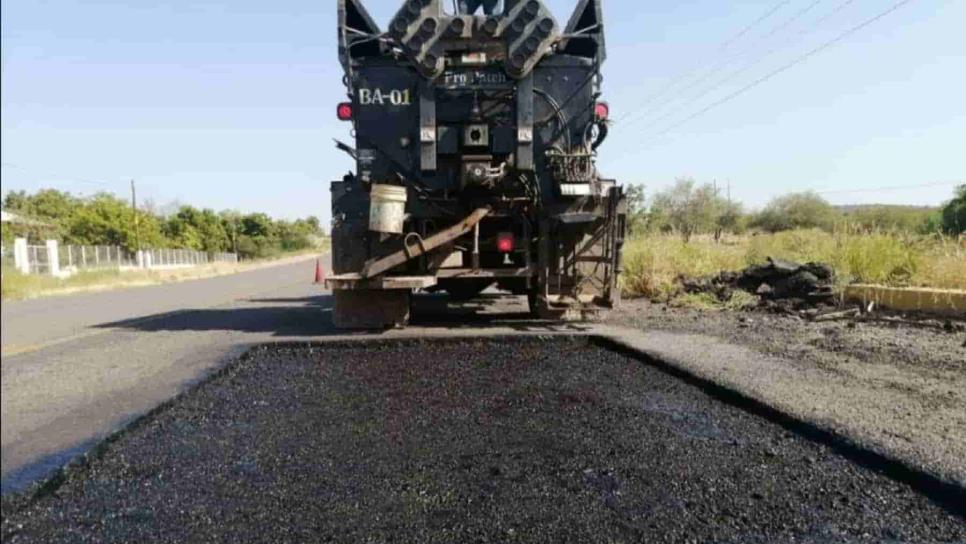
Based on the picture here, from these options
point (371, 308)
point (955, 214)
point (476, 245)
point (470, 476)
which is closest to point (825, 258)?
point (955, 214)

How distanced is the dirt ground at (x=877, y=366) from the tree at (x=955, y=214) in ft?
14.8

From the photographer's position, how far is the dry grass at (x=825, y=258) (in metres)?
8.52

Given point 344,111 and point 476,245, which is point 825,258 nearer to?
point 476,245

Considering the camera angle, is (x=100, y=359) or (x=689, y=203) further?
(x=689, y=203)

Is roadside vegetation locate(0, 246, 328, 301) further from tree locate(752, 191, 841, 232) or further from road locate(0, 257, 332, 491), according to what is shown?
tree locate(752, 191, 841, 232)

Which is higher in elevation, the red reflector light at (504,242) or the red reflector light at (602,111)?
the red reflector light at (602,111)

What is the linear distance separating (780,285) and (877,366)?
15.6ft

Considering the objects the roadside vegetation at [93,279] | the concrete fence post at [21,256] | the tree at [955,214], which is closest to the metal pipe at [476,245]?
the roadside vegetation at [93,279]

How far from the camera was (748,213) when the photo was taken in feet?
146

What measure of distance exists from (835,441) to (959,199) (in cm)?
1125

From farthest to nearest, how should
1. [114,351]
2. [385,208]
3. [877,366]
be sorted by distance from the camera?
[385,208], [114,351], [877,366]

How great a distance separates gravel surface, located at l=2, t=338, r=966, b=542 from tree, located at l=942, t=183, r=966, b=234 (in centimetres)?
875

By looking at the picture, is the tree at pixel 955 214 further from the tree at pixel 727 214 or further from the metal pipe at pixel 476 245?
the tree at pixel 727 214

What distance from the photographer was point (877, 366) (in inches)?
206
